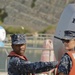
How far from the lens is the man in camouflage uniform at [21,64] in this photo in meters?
3.57

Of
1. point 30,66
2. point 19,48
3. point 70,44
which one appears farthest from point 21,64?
point 70,44

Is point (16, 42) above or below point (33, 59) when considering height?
above

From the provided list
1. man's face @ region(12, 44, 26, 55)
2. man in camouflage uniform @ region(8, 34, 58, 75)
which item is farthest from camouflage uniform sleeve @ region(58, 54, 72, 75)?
man's face @ region(12, 44, 26, 55)

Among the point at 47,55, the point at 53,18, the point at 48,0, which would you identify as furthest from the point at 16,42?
the point at 48,0

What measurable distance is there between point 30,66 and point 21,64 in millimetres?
102

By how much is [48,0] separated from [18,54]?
34997mm

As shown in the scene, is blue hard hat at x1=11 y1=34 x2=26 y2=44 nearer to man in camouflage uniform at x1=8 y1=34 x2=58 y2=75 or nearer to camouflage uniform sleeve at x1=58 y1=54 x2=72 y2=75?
man in camouflage uniform at x1=8 y1=34 x2=58 y2=75

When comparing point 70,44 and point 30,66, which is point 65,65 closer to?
point 70,44

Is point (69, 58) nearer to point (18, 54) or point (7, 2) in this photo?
point (18, 54)

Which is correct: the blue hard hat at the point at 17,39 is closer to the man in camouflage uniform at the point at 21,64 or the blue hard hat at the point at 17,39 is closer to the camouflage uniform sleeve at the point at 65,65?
the man in camouflage uniform at the point at 21,64

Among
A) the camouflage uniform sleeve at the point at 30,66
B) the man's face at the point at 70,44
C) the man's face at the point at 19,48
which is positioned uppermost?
the man's face at the point at 70,44

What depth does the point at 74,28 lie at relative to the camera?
11.4ft

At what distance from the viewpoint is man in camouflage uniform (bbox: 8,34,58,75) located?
3.57 meters

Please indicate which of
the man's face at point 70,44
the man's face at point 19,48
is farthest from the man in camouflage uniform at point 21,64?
the man's face at point 70,44
